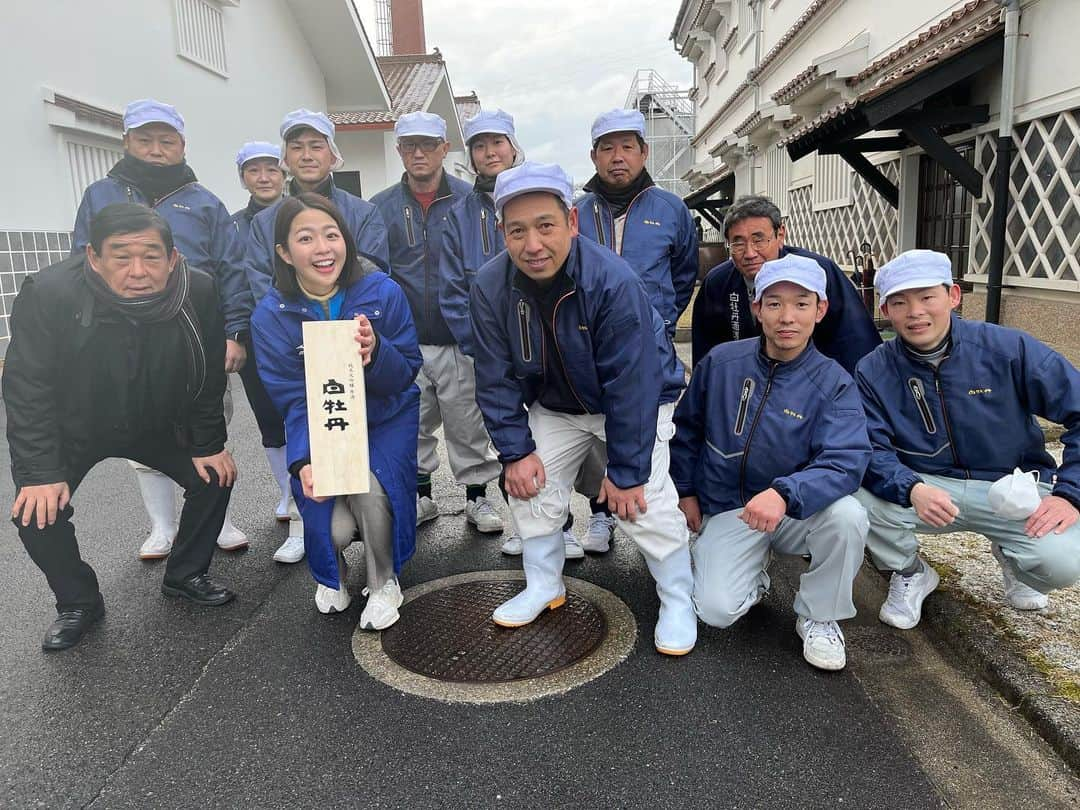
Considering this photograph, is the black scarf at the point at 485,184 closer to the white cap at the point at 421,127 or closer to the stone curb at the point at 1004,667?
the white cap at the point at 421,127

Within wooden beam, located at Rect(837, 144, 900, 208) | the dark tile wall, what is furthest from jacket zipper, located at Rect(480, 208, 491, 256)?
wooden beam, located at Rect(837, 144, 900, 208)

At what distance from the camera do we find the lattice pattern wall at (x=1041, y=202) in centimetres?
644

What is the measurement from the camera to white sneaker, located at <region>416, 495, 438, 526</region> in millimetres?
4621

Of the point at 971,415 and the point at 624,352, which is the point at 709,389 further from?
the point at 971,415

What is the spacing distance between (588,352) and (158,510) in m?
2.57

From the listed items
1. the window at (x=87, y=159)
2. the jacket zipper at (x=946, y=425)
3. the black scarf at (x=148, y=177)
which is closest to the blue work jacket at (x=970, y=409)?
the jacket zipper at (x=946, y=425)

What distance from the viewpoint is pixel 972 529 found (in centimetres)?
317

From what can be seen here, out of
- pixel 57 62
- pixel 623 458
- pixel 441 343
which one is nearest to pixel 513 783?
pixel 623 458

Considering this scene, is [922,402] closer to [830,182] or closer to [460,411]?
[460,411]

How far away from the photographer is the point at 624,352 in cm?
295

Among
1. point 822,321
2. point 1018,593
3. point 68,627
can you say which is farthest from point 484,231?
point 1018,593

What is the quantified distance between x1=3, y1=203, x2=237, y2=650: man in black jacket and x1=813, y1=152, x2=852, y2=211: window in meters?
11.1

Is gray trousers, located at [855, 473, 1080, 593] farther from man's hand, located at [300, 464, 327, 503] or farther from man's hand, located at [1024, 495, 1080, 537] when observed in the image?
man's hand, located at [300, 464, 327, 503]

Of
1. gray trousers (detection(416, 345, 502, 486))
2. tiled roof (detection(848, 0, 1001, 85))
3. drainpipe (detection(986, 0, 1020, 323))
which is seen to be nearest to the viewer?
gray trousers (detection(416, 345, 502, 486))
